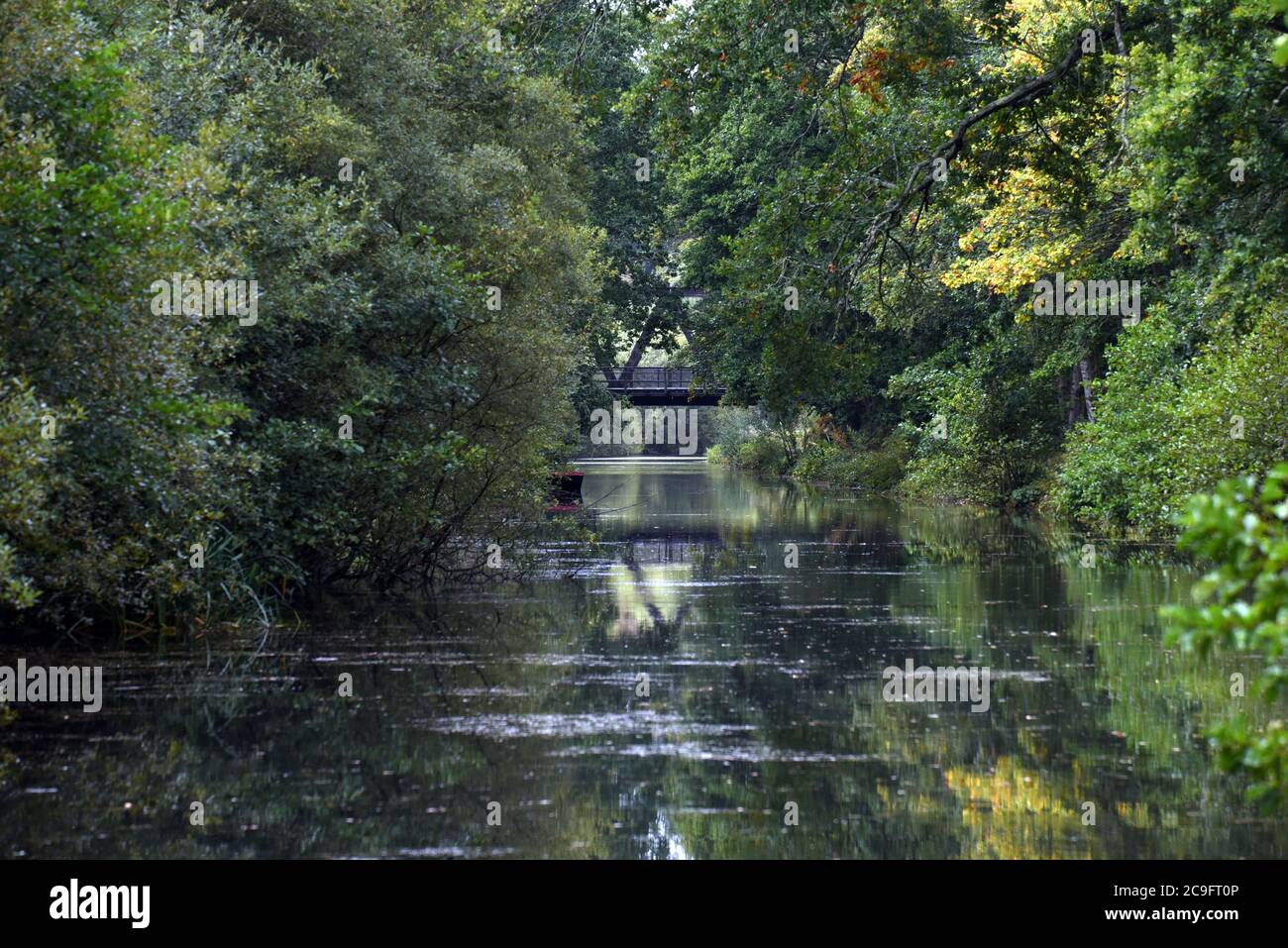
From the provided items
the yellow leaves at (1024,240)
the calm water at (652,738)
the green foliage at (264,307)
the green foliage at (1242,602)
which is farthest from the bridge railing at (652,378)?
the green foliage at (1242,602)

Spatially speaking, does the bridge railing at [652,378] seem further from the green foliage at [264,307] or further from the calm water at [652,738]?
the calm water at [652,738]

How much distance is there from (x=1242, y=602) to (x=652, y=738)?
23.2 feet

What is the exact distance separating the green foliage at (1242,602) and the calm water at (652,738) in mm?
3550

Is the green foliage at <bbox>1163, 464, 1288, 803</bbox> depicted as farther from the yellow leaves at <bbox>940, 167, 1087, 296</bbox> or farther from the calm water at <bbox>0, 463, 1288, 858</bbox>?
the yellow leaves at <bbox>940, 167, 1087, 296</bbox>

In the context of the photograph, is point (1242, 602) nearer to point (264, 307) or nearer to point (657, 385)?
point (264, 307)

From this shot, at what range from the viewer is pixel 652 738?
37.3 feet

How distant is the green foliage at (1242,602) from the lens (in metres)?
4.50

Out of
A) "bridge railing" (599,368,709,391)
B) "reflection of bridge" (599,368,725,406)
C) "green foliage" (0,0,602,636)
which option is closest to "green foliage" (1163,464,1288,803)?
"green foliage" (0,0,602,636)

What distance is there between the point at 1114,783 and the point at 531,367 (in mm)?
16332

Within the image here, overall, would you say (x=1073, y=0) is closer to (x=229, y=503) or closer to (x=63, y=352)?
(x=229, y=503)

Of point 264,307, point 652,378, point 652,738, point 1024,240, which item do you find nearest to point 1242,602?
point 652,738

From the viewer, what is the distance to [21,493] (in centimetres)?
1149
